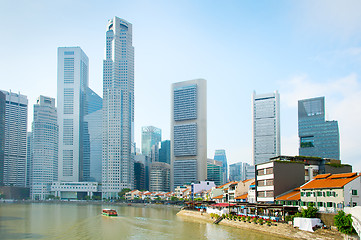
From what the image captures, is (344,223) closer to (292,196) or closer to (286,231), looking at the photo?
(286,231)

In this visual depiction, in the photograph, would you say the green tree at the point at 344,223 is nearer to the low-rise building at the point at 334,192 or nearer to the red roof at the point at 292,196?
the low-rise building at the point at 334,192

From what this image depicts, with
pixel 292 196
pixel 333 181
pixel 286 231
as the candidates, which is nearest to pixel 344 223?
pixel 286 231

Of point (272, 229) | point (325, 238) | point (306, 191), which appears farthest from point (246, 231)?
point (325, 238)

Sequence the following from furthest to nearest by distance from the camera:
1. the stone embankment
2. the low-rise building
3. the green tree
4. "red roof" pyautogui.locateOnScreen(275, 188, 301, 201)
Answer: "red roof" pyautogui.locateOnScreen(275, 188, 301, 201) → the low-rise building → the stone embankment → the green tree

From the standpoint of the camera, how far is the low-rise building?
56719 mm

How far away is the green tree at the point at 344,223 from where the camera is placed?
4653 centimetres

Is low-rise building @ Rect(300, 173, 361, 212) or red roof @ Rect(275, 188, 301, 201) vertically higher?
low-rise building @ Rect(300, 173, 361, 212)

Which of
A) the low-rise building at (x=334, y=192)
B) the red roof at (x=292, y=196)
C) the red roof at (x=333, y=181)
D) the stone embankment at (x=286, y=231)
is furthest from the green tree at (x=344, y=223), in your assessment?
the red roof at (x=292, y=196)

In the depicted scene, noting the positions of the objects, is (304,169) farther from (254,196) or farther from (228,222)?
(228,222)

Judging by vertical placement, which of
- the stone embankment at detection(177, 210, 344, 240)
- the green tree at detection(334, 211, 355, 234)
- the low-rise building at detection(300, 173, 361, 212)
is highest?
the low-rise building at detection(300, 173, 361, 212)

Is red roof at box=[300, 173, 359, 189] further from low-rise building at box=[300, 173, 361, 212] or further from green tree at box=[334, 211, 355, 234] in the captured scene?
green tree at box=[334, 211, 355, 234]

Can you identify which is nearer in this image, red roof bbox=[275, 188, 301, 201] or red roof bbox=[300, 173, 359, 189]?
red roof bbox=[300, 173, 359, 189]

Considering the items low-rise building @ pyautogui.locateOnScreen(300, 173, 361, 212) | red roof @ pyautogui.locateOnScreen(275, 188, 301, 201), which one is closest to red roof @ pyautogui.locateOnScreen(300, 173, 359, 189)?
low-rise building @ pyautogui.locateOnScreen(300, 173, 361, 212)

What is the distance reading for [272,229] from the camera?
60.6 m
